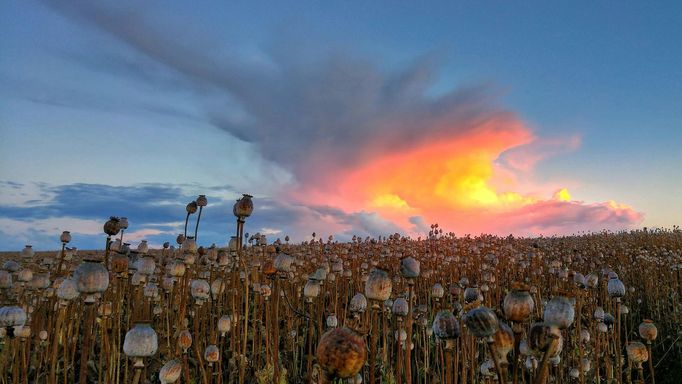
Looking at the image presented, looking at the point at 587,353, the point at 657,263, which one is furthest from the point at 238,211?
the point at 657,263

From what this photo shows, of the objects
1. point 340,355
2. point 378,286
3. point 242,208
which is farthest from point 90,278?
point 340,355

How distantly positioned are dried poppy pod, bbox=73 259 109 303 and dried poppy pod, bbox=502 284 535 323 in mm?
2678

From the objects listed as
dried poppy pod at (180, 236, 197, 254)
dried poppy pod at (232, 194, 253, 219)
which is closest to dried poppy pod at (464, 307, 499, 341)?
dried poppy pod at (232, 194, 253, 219)

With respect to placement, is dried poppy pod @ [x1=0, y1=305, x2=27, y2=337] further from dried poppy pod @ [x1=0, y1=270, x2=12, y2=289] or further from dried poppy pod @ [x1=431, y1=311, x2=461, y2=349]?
dried poppy pod @ [x1=431, y1=311, x2=461, y2=349]

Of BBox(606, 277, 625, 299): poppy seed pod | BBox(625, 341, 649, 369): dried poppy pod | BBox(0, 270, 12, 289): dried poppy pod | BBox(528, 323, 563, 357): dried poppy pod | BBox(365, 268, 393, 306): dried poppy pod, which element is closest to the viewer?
BBox(528, 323, 563, 357): dried poppy pod

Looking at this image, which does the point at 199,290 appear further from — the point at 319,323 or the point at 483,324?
the point at 483,324

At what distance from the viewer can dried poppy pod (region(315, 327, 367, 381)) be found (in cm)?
180

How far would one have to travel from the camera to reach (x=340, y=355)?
5.91 feet

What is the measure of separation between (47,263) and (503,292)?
9.01 m

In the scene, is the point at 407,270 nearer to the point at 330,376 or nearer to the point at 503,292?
the point at 330,376

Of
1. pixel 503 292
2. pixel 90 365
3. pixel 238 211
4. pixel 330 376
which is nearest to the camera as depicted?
pixel 330 376

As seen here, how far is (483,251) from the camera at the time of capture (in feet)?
49.3

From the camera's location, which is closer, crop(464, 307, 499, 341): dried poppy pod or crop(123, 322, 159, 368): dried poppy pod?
crop(464, 307, 499, 341): dried poppy pod

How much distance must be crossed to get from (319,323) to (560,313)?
3.60 meters
